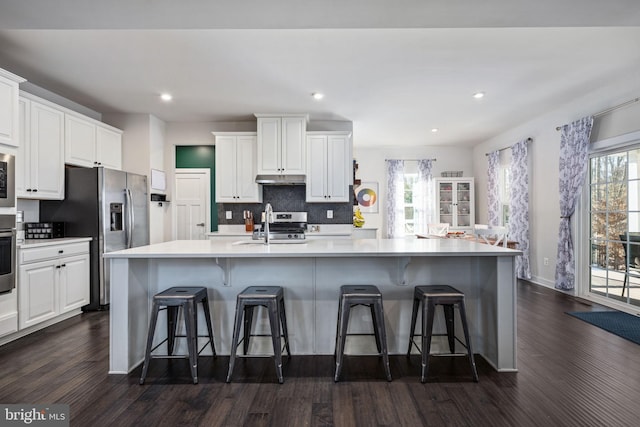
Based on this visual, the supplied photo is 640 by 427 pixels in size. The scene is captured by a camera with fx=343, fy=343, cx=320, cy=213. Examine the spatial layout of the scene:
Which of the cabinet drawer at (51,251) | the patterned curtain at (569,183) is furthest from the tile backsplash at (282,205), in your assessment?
the patterned curtain at (569,183)

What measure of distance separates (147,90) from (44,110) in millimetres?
1045

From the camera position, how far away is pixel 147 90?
407 cm

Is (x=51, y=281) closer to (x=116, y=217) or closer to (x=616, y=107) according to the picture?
(x=116, y=217)

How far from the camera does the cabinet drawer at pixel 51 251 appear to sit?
3182 millimetres

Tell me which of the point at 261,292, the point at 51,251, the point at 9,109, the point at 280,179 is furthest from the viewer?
the point at 280,179

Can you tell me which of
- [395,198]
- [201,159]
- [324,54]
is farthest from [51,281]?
[395,198]

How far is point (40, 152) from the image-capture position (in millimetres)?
3627

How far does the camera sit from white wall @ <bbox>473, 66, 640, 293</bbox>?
3912mm

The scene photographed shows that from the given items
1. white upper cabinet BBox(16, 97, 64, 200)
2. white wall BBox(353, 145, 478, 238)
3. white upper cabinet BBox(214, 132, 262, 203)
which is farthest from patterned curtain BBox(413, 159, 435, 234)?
white upper cabinet BBox(16, 97, 64, 200)

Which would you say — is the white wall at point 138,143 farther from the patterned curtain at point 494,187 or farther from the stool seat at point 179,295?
the patterned curtain at point 494,187

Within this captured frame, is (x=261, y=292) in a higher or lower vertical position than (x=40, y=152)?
lower

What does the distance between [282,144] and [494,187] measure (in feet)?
14.1

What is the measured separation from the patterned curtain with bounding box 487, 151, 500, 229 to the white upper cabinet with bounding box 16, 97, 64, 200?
6875 mm

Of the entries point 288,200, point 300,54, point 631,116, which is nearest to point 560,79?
point 631,116
